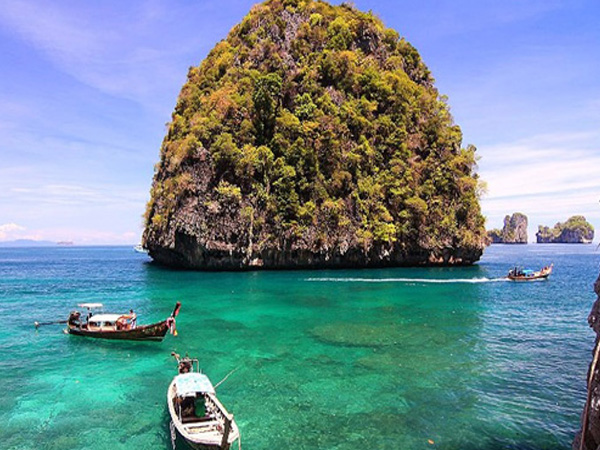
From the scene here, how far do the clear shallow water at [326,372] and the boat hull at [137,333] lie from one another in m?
0.49

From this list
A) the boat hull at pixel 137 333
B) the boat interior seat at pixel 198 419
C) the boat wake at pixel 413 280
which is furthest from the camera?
the boat wake at pixel 413 280

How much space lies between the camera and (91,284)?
4981cm

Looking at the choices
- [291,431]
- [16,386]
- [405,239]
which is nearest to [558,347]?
[291,431]

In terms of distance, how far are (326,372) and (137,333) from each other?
11.3 m

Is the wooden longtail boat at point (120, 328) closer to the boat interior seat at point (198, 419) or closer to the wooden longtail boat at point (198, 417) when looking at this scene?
the wooden longtail boat at point (198, 417)

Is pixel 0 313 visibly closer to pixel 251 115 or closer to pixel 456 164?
pixel 251 115

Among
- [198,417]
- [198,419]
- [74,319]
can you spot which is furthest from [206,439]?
[74,319]

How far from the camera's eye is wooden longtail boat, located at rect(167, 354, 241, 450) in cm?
1040

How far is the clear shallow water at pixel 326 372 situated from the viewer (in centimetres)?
1291

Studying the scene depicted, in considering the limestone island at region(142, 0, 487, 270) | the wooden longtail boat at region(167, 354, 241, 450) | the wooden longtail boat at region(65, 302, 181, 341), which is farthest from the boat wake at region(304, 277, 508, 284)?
the wooden longtail boat at region(167, 354, 241, 450)

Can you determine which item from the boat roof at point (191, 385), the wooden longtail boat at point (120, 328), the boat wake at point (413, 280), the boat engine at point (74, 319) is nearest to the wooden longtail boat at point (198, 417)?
the boat roof at point (191, 385)

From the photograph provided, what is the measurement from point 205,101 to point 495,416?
62.3m

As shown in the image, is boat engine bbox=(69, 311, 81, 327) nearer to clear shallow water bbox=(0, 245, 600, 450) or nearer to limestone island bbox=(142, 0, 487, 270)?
clear shallow water bbox=(0, 245, 600, 450)

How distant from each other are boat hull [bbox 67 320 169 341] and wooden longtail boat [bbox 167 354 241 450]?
26.1 ft
